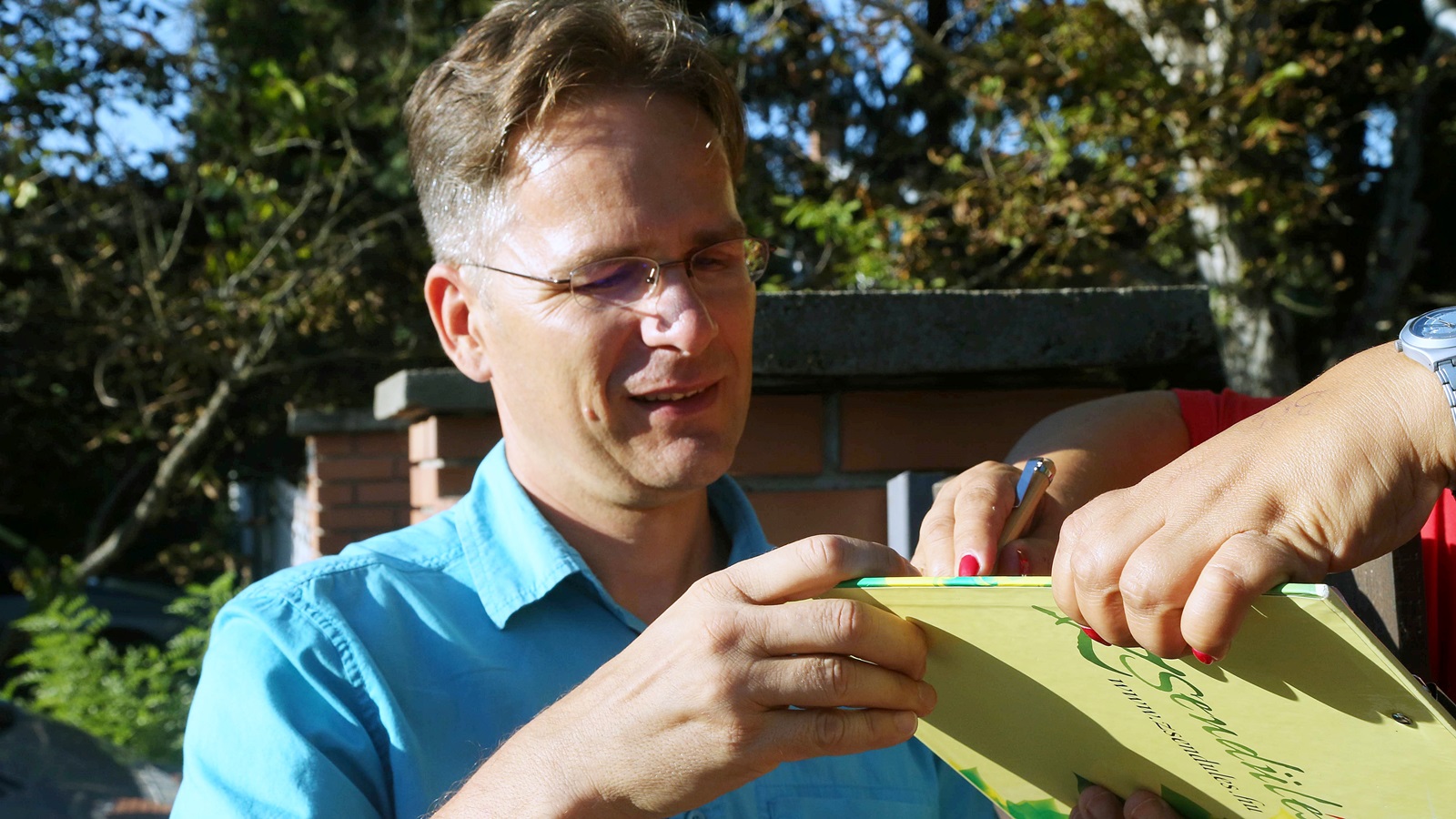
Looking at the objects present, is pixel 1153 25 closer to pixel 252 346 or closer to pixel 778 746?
pixel 778 746

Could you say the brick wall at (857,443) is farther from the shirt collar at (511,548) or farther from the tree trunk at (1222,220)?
the tree trunk at (1222,220)

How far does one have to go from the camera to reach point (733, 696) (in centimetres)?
95

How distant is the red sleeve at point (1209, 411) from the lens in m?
1.49

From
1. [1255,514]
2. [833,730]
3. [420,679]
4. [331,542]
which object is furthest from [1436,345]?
[331,542]

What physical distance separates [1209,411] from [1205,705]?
0.78 meters

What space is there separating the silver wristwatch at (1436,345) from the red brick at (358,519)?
4.14 metres

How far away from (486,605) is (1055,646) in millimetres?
889

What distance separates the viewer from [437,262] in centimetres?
174

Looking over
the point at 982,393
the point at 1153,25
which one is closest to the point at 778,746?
the point at 982,393

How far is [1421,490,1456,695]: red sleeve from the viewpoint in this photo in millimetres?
1197

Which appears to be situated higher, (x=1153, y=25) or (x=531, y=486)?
(x=1153, y=25)

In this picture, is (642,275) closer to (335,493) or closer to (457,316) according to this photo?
(457,316)

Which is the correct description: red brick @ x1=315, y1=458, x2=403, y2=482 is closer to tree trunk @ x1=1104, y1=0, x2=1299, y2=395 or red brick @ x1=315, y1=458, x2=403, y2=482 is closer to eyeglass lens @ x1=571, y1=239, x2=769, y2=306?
eyeglass lens @ x1=571, y1=239, x2=769, y2=306

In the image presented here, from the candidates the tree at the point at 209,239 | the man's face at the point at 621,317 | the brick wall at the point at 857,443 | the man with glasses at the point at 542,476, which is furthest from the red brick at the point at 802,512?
the tree at the point at 209,239
